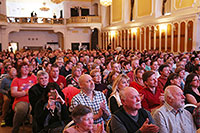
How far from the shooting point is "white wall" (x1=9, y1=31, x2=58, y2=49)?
970 inches

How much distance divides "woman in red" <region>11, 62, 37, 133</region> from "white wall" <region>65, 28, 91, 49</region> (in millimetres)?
20617

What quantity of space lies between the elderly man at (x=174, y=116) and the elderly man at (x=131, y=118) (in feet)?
0.59

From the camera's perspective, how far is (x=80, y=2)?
82.6 feet

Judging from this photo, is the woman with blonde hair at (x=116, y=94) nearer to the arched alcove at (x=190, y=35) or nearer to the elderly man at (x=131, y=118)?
the elderly man at (x=131, y=118)

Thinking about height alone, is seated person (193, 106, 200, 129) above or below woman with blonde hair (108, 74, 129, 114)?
below

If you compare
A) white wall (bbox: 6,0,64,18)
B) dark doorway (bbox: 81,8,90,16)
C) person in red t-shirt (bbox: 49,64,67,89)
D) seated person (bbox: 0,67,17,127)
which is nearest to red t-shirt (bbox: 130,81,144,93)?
person in red t-shirt (bbox: 49,64,67,89)

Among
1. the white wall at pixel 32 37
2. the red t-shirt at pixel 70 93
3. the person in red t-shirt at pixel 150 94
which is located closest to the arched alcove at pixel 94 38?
the white wall at pixel 32 37

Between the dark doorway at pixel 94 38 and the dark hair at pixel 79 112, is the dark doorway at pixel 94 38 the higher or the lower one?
the higher one

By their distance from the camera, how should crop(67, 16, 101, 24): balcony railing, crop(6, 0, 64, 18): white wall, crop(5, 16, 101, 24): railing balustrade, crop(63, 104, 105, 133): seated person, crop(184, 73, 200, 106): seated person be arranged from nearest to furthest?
1. crop(63, 104, 105, 133): seated person
2. crop(184, 73, 200, 106): seated person
3. crop(5, 16, 101, 24): railing balustrade
4. crop(67, 16, 101, 24): balcony railing
5. crop(6, 0, 64, 18): white wall

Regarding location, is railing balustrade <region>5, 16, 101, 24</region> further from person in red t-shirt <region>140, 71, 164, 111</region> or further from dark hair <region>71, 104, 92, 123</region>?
dark hair <region>71, 104, 92, 123</region>

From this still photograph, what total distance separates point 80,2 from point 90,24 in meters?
3.79

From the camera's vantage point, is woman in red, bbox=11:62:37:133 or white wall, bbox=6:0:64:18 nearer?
woman in red, bbox=11:62:37:133

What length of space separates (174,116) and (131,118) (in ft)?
1.99

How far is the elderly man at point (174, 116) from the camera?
8.46ft
